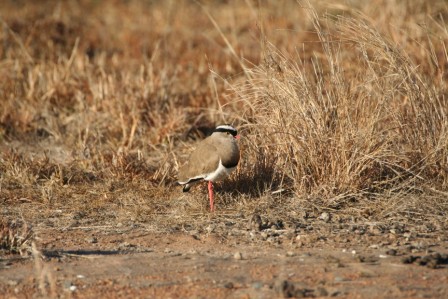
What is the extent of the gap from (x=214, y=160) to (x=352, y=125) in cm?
110

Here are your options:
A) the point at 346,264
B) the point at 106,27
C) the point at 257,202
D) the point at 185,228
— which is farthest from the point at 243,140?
the point at 106,27

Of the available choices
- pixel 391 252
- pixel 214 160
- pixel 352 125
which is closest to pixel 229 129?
pixel 214 160

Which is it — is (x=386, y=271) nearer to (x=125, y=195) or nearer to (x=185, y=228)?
(x=185, y=228)

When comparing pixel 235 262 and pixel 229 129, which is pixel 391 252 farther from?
pixel 229 129

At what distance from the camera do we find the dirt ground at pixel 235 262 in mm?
4668

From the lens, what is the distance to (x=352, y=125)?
6.30 metres

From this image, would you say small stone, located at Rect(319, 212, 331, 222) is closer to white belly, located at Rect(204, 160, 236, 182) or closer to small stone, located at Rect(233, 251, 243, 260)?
white belly, located at Rect(204, 160, 236, 182)

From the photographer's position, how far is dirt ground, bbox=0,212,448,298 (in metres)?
4.67

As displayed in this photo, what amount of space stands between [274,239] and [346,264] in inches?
26.3

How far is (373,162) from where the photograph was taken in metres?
6.45

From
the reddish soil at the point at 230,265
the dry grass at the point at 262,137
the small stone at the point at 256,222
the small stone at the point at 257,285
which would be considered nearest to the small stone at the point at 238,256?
the reddish soil at the point at 230,265

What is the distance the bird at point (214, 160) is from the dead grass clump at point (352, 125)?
A: 0.37m

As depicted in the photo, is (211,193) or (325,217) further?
(211,193)

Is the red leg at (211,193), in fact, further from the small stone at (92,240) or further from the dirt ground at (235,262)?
the small stone at (92,240)
